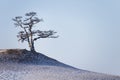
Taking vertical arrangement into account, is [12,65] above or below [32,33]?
below

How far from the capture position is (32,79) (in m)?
29.0

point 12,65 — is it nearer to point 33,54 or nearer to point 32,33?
point 33,54

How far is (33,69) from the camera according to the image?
33.7 m

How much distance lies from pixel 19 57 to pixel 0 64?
4072mm

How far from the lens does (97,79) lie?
28.5 metres

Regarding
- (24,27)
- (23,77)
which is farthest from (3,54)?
(23,77)

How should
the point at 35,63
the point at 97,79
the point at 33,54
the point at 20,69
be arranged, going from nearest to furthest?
the point at 97,79 → the point at 20,69 → the point at 35,63 → the point at 33,54

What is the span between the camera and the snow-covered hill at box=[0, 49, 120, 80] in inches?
1167

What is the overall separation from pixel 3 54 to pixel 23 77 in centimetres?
954

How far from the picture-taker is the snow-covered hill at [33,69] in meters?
29.6

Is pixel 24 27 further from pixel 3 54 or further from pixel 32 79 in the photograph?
pixel 32 79

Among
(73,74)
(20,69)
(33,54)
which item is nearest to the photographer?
(73,74)

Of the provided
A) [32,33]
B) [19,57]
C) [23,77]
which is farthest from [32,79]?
[32,33]

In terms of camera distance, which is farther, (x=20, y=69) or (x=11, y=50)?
(x=11, y=50)
